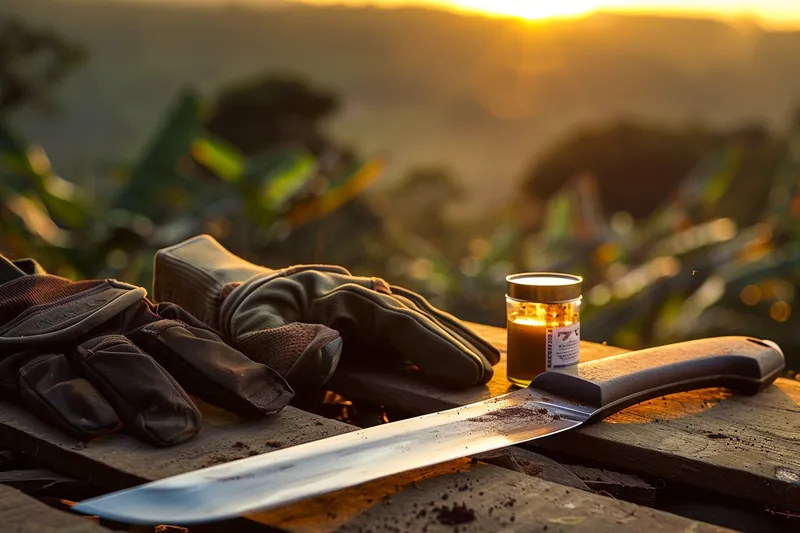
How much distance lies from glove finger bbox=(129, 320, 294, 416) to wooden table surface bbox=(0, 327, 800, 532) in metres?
0.03

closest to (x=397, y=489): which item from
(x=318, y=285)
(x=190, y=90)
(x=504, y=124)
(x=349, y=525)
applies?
(x=349, y=525)

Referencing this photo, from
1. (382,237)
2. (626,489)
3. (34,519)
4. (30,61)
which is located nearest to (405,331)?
(626,489)

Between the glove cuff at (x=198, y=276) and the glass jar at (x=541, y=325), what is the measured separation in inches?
22.2

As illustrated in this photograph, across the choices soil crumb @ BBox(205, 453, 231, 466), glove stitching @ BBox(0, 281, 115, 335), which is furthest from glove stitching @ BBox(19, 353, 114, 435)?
soil crumb @ BBox(205, 453, 231, 466)

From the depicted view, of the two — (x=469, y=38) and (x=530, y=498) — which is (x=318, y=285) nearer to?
(x=530, y=498)

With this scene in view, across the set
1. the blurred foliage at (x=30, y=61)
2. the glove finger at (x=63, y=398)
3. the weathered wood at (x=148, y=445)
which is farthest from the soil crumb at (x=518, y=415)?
the blurred foliage at (x=30, y=61)

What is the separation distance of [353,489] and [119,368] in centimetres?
46

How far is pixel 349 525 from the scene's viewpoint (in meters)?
1.12

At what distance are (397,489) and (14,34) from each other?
788 cm

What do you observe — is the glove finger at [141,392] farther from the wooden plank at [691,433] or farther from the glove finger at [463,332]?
the glove finger at [463,332]

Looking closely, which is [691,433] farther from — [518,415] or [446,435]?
[446,435]

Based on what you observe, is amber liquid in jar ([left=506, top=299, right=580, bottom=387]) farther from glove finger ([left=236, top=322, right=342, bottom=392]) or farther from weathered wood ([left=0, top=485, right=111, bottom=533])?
weathered wood ([left=0, top=485, right=111, bottom=533])

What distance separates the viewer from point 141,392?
1.39 m

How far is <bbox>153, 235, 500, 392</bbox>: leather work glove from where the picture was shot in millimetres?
1631
